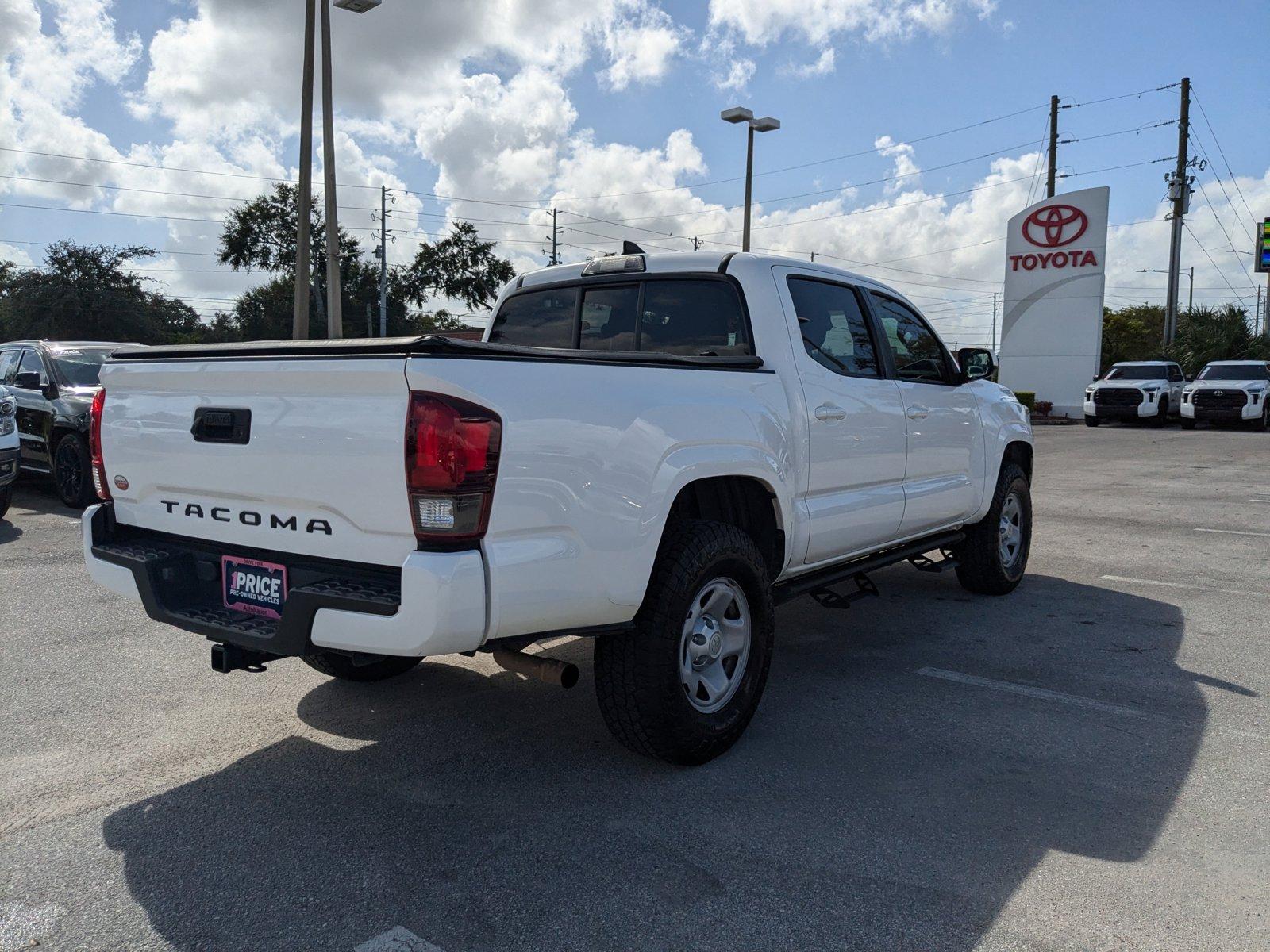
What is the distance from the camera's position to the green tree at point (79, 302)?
39.8m

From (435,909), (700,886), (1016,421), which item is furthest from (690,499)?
(1016,421)

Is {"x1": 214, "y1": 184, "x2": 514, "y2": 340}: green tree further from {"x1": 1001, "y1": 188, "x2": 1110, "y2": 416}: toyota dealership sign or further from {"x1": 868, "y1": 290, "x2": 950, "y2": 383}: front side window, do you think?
{"x1": 868, "y1": 290, "x2": 950, "y2": 383}: front side window

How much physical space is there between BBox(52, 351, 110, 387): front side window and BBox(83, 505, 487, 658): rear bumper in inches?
312

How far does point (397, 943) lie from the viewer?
2.57 m

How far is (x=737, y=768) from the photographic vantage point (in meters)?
3.73

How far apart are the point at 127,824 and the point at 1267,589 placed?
6985mm

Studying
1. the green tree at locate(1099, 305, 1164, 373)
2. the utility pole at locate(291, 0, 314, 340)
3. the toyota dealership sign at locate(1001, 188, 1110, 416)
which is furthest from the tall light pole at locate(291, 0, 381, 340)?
the green tree at locate(1099, 305, 1164, 373)

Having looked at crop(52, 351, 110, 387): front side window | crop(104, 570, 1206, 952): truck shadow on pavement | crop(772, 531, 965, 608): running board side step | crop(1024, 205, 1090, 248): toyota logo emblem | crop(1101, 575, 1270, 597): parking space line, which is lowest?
crop(104, 570, 1206, 952): truck shadow on pavement

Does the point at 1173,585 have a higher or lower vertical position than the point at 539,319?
lower

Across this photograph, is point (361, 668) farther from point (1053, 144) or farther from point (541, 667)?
point (1053, 144)

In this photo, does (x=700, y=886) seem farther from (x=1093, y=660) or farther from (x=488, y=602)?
(x=1093, y=660)

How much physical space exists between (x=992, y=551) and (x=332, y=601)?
4.72 m

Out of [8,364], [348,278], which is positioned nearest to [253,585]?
[8,364]

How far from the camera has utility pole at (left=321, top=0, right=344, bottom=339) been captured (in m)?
15.2
